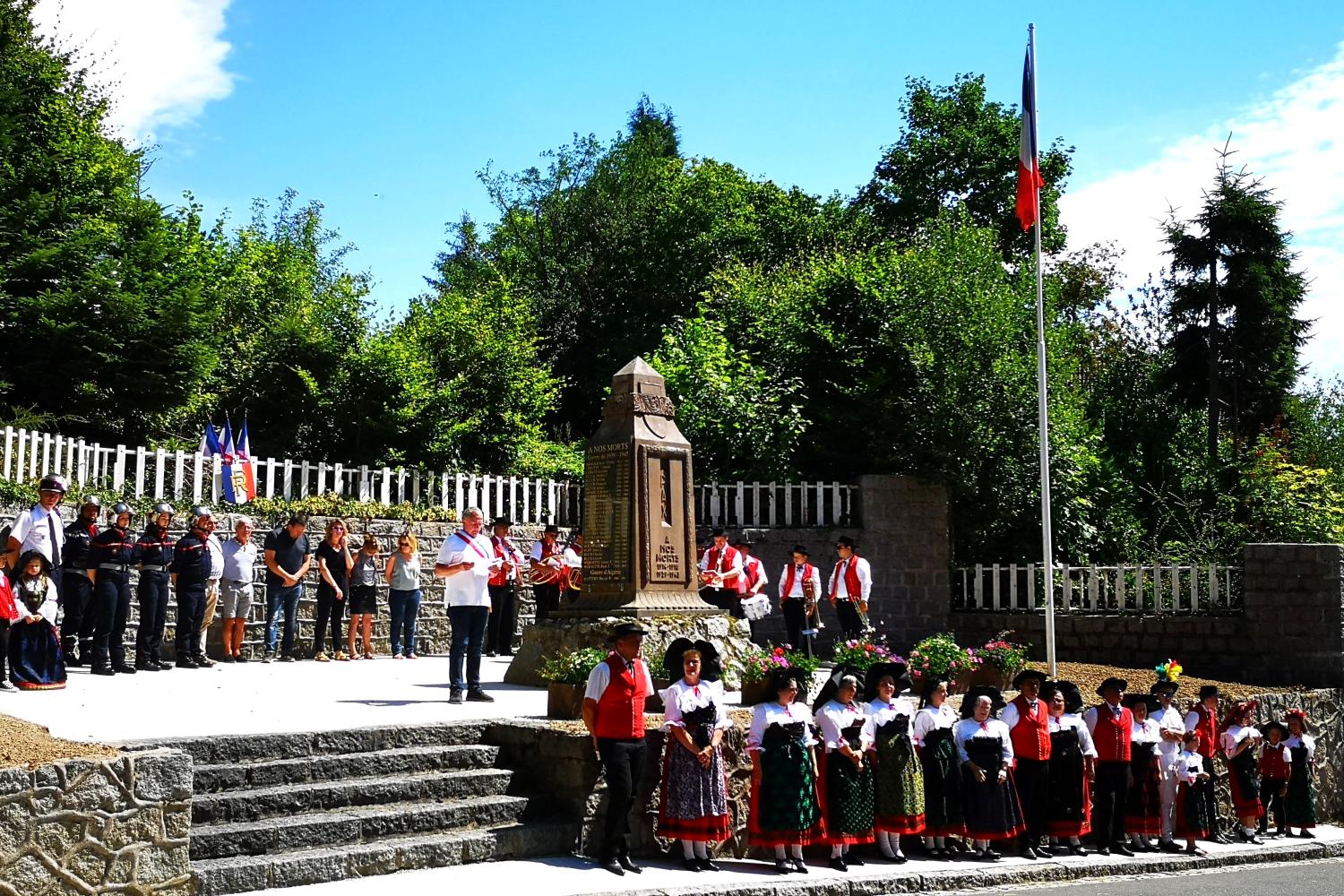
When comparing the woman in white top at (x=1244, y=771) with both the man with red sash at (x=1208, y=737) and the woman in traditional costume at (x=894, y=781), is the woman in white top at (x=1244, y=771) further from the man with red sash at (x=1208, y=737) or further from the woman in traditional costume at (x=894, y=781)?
the woman in traditional costume at (x=894, y=781)

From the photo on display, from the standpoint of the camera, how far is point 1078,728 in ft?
37.9

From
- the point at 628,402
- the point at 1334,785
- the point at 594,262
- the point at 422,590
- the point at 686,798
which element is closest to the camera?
the point at 686,798

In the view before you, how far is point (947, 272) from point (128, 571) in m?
14.0

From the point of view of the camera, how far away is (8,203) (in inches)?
865

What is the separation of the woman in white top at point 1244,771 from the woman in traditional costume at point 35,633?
12049 millimetres

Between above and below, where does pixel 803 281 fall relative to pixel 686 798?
above

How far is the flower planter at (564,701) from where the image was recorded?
34.3 ft

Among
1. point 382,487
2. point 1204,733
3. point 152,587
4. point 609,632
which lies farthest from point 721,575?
point 152,587

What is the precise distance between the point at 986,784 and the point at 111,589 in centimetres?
923

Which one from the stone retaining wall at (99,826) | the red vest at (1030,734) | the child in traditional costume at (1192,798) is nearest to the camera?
the stone retaining wall at (99,826)

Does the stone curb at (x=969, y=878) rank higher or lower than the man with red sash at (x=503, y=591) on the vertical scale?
lower

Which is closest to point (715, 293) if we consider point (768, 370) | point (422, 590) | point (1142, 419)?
point (768, 370)

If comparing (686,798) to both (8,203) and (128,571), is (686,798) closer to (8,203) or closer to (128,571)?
(128,571)

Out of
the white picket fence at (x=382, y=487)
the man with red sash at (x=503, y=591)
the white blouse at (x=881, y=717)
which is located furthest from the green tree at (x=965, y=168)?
the white blouse at (x=881, y=717)
